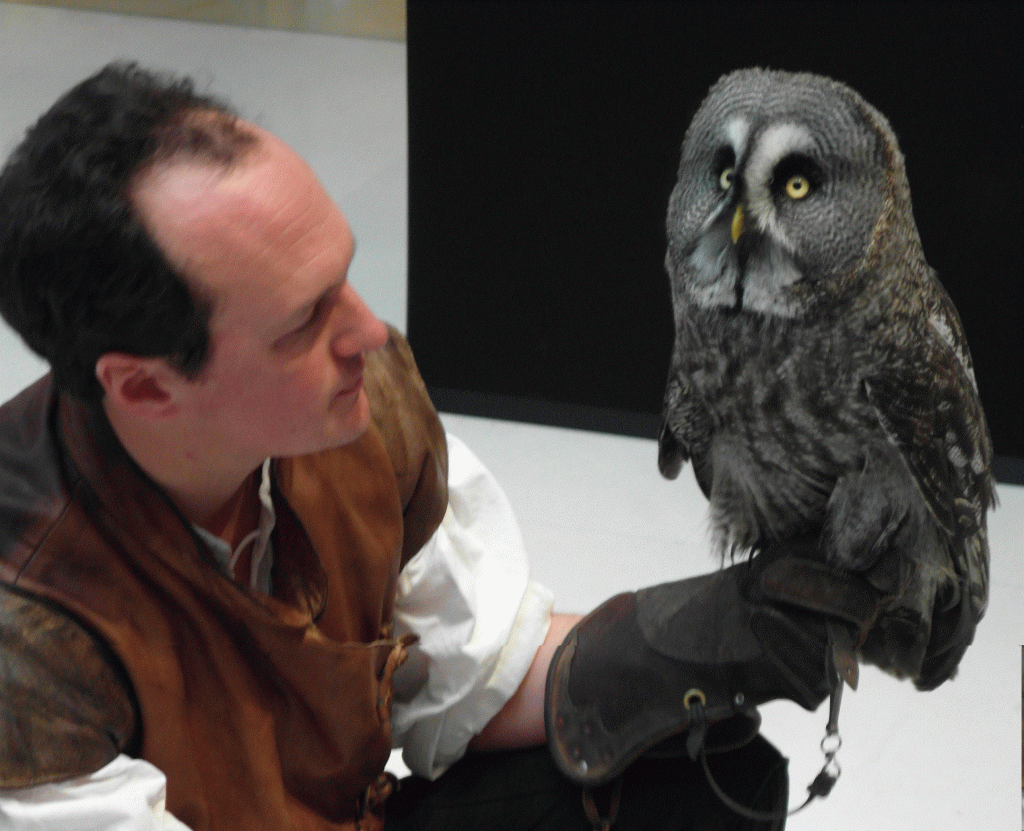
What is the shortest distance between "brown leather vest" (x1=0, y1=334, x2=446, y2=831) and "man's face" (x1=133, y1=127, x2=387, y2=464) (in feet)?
0.28

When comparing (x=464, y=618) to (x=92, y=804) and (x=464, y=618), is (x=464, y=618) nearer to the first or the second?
(x=464, y=618)

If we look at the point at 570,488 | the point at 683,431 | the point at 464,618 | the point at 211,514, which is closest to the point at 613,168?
the point at 570,488

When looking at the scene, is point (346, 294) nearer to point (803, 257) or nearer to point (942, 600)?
point (803, 257)

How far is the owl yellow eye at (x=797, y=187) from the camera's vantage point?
78 centimetres

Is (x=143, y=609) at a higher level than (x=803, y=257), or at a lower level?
lower

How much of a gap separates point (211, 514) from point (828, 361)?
0.49 m

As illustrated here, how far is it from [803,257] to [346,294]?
32 centimetres

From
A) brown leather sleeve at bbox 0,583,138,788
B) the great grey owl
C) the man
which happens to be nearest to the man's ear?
the man

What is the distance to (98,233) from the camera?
72cm

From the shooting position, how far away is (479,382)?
193cm

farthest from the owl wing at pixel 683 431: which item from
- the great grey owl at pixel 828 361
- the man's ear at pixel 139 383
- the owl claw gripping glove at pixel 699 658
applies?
the man's ear at pixel 139 383

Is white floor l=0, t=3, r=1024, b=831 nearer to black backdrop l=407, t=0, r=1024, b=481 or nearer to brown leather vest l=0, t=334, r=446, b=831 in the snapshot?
black backdrop l=407, t=0, r=1024, b=481

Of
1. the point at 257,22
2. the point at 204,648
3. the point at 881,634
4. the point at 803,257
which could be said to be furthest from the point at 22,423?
the point at 257,22

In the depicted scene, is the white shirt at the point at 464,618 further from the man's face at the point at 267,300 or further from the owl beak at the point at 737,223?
the owl beak at the point at 737,223
